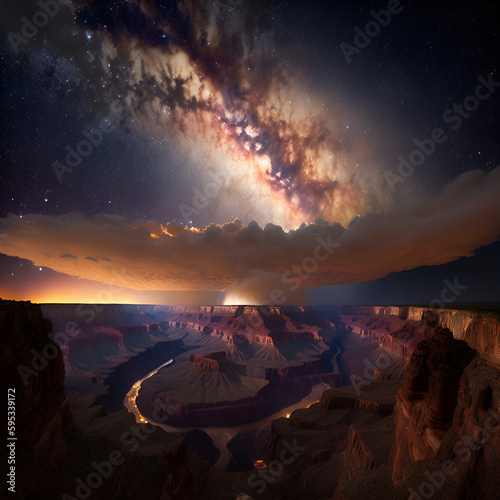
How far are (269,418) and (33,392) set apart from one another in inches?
2023

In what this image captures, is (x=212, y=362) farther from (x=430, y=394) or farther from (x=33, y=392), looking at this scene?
(x=430, y=394)

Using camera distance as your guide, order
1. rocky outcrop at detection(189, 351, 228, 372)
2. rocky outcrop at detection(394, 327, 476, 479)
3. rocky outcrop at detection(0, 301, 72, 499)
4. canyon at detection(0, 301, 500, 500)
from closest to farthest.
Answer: rocky outcrop at detection(0, 301, 72, 499) < canyon at detection(0, 301, 500, 500) < rocky outcrop at detection(394, 327, 476, 479) < rocky outcrop at detection(189, 351, 228, 372)

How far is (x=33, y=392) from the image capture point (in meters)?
9.95

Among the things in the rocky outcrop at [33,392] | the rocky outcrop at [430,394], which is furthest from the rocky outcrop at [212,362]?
the rocky outcrop at [33,392]

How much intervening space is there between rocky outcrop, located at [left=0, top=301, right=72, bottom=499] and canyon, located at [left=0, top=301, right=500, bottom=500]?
0.20 feet

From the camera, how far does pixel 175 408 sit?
47281 millimetres

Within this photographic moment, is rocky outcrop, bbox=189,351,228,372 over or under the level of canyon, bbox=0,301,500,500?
over

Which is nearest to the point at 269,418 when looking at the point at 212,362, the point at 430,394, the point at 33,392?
the point at 212,362

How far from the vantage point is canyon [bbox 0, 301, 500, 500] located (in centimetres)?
946

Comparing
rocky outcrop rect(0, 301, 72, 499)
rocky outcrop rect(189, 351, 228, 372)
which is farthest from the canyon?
rocky outcrop rect(189, 351, 228, 372)

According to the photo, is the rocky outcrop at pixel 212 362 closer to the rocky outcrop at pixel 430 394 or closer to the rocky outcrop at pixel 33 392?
the rocky outcrop at pixel 430 394

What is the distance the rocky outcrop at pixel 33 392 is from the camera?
8.49 m

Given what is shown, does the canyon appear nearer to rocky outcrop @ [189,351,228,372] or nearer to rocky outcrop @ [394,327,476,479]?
rocky outcrop @ [394,327,476,479]

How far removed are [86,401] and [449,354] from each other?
166ft
